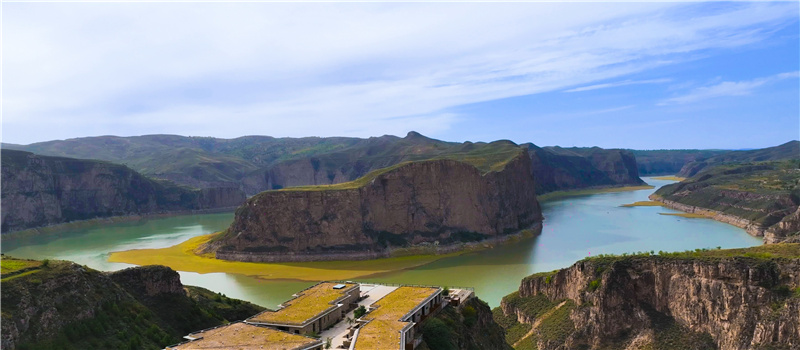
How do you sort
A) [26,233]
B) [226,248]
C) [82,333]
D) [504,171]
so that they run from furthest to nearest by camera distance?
[26,233] < [504,171] < [226,248] < [82,333]

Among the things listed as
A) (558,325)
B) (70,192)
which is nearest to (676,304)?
(558,325)

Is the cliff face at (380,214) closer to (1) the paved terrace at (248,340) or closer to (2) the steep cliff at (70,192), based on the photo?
(1) the paved terrace at (248,340)

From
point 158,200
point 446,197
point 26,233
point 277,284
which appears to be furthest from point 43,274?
point 158,200

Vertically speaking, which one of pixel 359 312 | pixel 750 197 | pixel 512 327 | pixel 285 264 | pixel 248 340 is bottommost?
pixel 512 327

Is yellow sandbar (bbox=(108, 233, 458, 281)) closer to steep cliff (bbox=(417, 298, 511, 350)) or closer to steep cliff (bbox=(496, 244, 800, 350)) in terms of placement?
steep cliff (bbox=(496, 244, 800, 350))

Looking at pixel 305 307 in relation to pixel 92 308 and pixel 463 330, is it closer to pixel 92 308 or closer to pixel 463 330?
pixel 463 330

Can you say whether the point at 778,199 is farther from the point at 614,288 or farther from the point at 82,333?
the point at 82,333

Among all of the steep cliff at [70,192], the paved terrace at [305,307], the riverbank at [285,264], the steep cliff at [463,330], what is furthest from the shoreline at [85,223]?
the steep cliff at [463,330]
